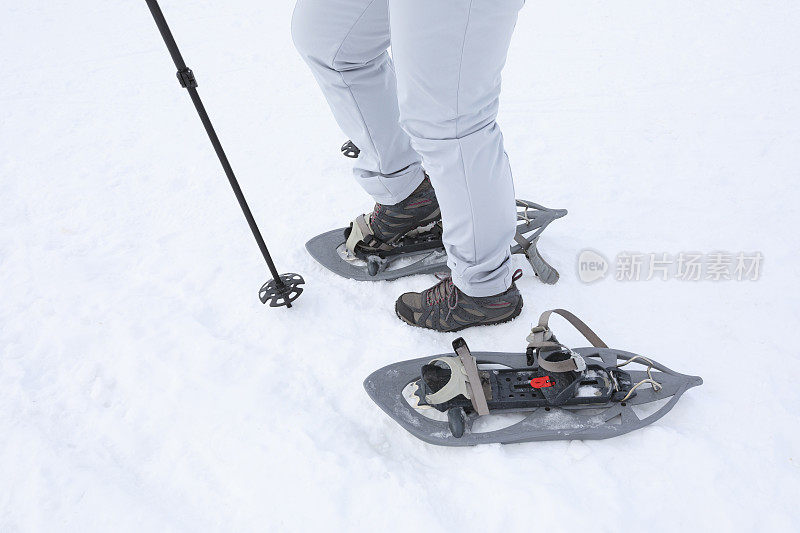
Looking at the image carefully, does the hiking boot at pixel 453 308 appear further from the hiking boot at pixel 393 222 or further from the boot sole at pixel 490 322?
the hiking boot at pixel 393 222

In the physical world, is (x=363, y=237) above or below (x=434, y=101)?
below

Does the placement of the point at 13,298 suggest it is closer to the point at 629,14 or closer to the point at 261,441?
the point at 261,441

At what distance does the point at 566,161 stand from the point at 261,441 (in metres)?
1.98

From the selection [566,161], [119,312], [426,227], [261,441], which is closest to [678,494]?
[261,441]

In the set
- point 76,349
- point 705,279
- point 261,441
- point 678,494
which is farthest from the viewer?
point 705,279

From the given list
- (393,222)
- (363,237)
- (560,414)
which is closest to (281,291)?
(363,237)

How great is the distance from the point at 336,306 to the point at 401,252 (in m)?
0.36

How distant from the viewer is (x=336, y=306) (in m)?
1.86

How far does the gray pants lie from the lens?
107cm

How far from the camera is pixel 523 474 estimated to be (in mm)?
1278

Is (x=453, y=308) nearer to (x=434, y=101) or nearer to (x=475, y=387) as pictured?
(x=475, y=387)

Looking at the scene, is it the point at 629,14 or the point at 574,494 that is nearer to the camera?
the point at 574,494
